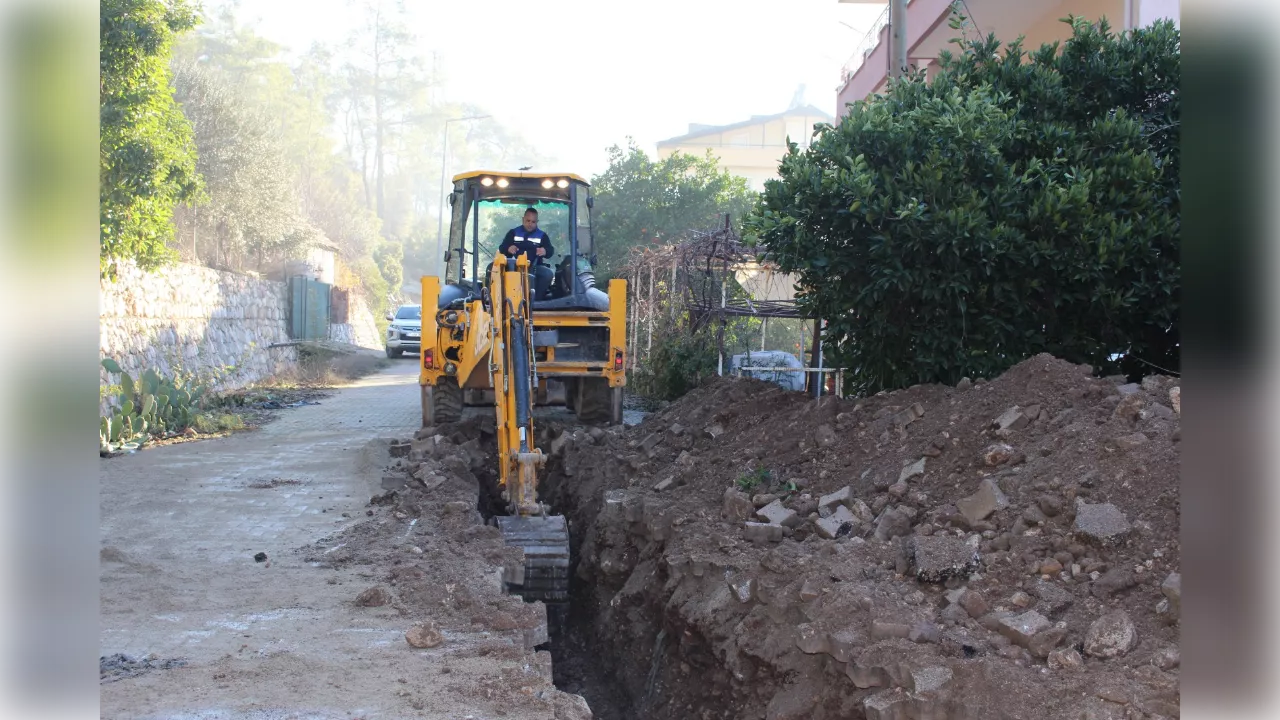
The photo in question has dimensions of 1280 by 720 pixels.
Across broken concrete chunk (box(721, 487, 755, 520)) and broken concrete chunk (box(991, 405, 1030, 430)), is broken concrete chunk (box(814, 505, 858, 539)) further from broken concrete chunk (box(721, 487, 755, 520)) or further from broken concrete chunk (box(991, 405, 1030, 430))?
broken concrete chunk (box(991, 405, 1030, 430))

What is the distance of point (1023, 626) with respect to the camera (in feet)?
15.8

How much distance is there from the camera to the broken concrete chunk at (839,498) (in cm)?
706

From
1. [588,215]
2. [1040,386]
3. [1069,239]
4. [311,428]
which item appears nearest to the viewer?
[1040,386]

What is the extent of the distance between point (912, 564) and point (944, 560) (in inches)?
9.4

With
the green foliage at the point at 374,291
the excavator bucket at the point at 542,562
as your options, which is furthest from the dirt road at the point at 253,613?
the green foliage at the point at 374,291

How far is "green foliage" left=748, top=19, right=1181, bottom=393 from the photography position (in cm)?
788

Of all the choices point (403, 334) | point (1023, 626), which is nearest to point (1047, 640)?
point (1023, 626)

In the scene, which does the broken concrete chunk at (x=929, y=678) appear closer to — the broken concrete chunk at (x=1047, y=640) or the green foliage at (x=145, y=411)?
the broken concrete chunk at (x=1047, y=640)

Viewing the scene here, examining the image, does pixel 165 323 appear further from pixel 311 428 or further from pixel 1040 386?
pixel 1040 386

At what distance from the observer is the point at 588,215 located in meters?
12.2

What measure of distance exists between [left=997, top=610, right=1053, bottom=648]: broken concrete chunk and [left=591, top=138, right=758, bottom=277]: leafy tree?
21.0 metres

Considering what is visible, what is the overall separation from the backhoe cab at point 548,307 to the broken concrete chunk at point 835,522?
5027 mm
